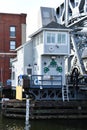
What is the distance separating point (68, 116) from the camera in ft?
130

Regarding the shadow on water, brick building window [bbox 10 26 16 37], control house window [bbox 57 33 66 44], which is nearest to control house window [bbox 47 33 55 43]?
control house window [bbox 57 33 66 44]

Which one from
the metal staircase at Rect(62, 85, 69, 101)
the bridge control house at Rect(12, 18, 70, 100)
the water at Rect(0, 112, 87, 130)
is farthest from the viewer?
the bridge control house at Rect(12, 18, 70, 100)

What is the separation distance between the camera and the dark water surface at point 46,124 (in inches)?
1316

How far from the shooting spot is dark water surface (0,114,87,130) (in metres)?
33.4

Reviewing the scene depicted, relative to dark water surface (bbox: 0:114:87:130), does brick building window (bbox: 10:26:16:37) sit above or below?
above

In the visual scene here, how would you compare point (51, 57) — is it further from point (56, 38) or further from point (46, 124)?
point (46, 124)

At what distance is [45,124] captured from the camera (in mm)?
35719

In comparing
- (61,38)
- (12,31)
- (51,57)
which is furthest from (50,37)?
(12,31)

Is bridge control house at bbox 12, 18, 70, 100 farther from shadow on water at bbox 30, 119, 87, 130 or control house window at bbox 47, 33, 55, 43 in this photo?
shadow on water at bbox 30, 119, 87, 130

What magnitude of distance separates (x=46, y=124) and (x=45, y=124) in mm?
92

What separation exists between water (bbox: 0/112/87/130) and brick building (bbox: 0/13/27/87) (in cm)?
3751

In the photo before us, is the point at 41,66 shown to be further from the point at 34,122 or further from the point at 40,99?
the point at 34,122

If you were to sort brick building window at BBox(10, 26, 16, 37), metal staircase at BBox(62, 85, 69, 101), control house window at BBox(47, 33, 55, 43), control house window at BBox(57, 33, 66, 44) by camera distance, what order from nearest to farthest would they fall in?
metal staircase at BBox(62, 85, 69, 101), control house window at BBox(47, 33, 55, 43), control house window at BBox(57, 33, 66, 44), brick building window at BBox(10, 26, 16, 37)

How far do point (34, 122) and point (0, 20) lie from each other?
43744mm
